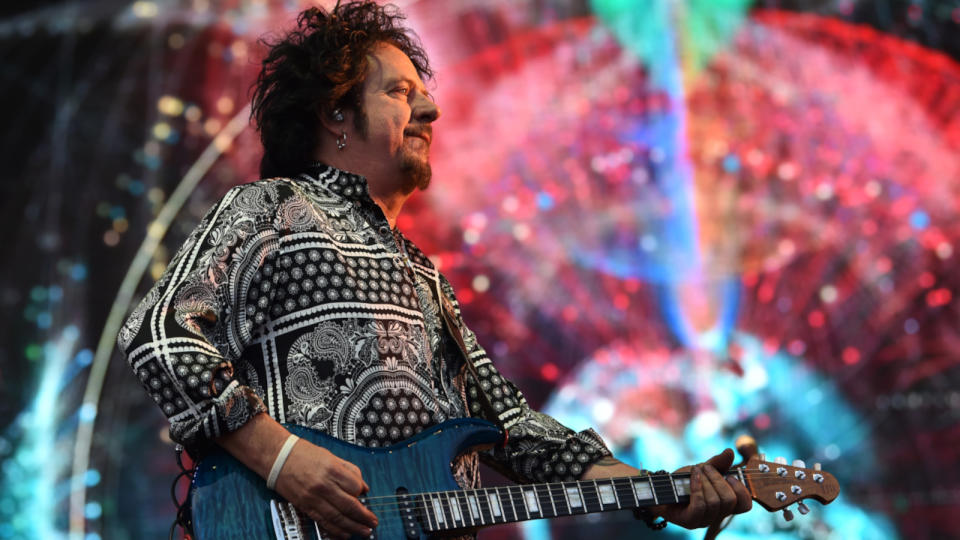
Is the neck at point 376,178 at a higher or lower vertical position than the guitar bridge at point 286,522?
higher

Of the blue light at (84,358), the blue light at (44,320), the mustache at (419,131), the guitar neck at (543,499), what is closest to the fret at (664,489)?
the guitar neck at (543,499)

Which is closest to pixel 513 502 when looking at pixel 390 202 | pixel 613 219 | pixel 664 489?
pixel 664 489

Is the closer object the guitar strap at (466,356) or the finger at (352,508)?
the finger at (352,508)

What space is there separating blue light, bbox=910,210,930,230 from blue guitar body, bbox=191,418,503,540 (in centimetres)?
377

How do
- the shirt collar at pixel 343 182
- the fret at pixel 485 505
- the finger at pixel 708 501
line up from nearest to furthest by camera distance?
the fret at pixel 485 505 → the finger at pixel 708 501 → the shirt collar at pixel 343 182

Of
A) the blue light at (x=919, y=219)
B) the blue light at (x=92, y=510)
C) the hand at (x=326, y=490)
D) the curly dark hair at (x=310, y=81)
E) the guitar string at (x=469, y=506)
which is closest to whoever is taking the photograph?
the hand at (x=326, y=490)

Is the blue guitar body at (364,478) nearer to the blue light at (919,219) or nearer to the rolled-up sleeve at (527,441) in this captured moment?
the rolled-up sleeve at (527,441)

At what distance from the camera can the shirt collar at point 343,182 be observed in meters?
1.96

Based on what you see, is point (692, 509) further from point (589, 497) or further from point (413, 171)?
point (413, 171)

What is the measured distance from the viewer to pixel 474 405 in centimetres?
205

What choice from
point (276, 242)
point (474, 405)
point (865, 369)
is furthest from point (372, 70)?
point (865, 369)

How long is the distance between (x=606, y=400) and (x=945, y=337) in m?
1.73

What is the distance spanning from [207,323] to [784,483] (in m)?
1.21

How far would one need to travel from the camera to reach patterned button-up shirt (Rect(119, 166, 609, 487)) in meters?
1.47
